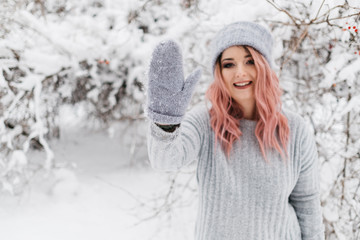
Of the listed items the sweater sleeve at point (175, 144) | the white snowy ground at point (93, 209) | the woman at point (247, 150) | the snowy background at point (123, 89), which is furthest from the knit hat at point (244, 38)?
the white snowy ground at point (93, 209)

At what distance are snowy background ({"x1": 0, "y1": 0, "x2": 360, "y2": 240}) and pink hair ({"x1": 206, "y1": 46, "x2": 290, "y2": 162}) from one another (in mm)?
655

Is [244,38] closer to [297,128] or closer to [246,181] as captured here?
[297,128]

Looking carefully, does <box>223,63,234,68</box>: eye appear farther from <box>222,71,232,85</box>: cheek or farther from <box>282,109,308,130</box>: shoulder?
<box>282,109,308,130</box>: shoulder

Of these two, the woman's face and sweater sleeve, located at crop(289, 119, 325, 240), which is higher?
the woman's face

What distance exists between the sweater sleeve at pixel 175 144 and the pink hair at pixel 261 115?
88 mm

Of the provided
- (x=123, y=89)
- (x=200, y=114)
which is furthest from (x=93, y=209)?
(x=200, y=114)

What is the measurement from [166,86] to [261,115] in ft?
1.74

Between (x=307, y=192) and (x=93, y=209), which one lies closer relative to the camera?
(x=307, y=192)

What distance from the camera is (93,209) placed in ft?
10.9

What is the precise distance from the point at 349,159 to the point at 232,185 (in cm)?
145

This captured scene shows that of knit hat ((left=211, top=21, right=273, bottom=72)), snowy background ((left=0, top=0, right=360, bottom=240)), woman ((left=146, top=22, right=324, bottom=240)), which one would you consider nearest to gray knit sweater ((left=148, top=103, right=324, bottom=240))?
woman ((left=146, top=22, right=324, bottom=240))

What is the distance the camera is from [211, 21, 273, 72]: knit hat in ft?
4.01

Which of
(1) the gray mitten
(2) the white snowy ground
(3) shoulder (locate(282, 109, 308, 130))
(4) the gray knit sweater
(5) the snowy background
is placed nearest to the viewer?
(1) the gray mitten

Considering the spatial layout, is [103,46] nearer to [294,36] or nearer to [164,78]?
[294,36]
